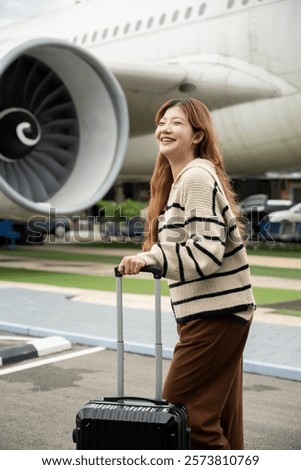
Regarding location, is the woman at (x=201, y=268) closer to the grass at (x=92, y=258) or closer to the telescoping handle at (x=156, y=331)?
the telescoping handle at (x=156, y=331)

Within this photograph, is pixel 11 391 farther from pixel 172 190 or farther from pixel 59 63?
pixel 59 63

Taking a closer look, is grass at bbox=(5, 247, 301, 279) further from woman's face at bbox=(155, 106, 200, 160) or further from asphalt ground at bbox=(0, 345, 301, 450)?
woman's face at bbox=(155, 106, 200, 160)

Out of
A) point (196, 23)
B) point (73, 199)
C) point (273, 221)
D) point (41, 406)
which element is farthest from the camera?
point (273, 221)

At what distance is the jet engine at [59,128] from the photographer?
36.9ft

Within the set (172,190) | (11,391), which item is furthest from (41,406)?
(172,190)

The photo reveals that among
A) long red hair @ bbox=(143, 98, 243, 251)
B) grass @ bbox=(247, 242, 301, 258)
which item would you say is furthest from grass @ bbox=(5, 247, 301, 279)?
long red hair @ bbox=(143, 98, 243, 251)

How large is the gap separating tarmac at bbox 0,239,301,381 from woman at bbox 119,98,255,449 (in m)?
2.79

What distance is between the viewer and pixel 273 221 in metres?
21.1

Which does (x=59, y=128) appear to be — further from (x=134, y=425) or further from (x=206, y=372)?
(x=134, y=425)

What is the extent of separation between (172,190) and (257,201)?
2484 cm

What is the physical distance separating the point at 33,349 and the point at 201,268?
3.77m

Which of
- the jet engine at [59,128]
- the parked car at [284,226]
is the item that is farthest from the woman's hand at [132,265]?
the parked car at [284,226]

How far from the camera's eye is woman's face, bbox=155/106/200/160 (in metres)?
3.09

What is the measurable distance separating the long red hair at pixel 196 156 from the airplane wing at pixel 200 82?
388 inches
